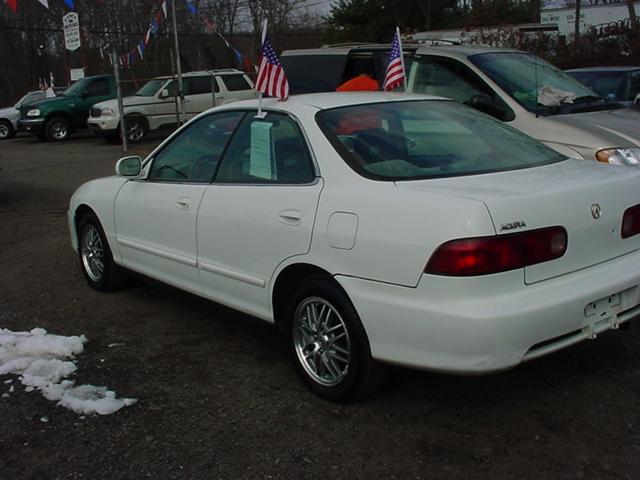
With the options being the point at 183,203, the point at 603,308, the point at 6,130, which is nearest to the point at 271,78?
the point at 183,203

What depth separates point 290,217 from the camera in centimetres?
358

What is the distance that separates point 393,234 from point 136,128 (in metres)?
16.7

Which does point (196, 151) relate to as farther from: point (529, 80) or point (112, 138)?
point (112, 138)

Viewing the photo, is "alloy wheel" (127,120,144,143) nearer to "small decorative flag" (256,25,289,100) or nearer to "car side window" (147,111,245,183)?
"car side window" (147,111,245,183)

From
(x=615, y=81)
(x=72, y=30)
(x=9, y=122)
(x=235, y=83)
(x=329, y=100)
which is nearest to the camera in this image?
(x=329, y=100)

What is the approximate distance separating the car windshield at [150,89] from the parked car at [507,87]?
38.5 feet

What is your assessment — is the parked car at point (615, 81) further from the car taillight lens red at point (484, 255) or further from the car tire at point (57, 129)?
the car tire at point (57, 129)

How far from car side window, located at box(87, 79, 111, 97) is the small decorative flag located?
18.4m

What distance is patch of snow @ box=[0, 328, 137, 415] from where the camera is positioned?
3.70 metres

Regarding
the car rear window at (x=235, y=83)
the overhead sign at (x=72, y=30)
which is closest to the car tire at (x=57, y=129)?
the overhead sign at (x=72, y=30)

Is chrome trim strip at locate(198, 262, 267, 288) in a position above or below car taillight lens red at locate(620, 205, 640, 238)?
below

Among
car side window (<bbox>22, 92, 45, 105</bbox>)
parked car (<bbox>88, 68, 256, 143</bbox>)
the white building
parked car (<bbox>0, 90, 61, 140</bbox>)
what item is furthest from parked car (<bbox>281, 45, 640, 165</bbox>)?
the white building

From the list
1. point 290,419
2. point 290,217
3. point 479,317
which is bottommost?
point 290,419

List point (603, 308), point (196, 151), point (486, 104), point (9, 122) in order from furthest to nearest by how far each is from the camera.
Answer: point (9, 122)
point (486, 104)
point (196, 151)
point (603, 308)
